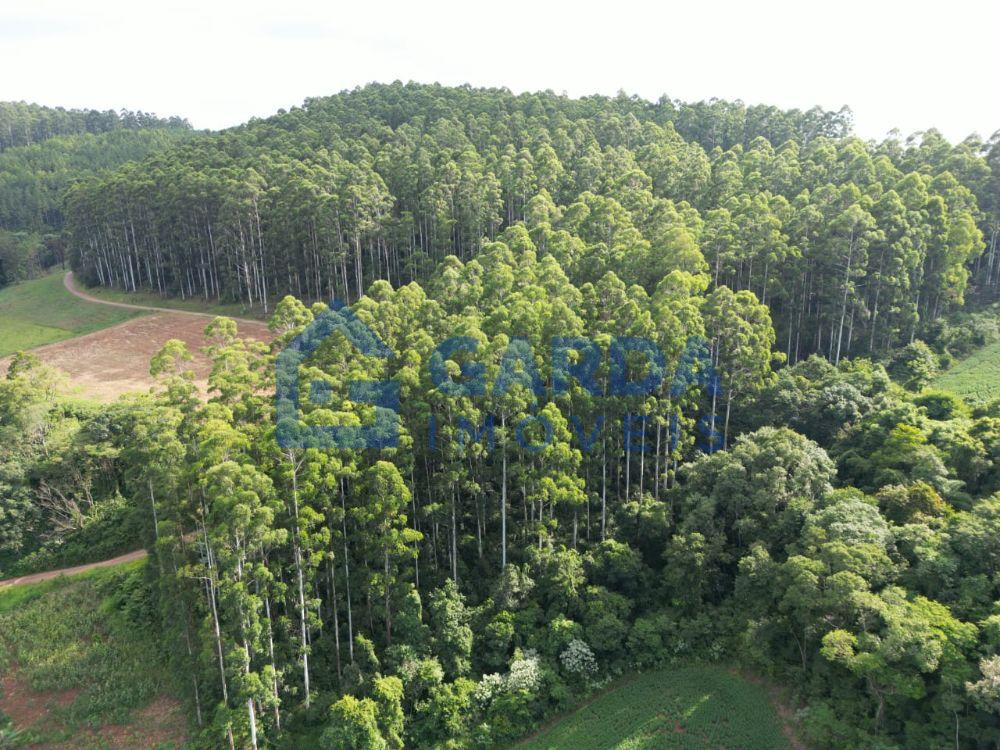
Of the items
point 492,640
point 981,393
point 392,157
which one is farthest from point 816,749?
point 392,157

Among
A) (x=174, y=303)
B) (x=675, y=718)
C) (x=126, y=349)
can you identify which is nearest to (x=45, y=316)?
(x=174, y=303)

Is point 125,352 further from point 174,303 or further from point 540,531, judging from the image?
point 540,531

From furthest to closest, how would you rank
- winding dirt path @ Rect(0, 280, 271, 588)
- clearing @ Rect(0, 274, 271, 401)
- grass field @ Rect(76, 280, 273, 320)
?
1. grass field @ Rect(76, 280, 273, 320)
2. winding dirt path @ Rect(0, 280, 271, 588)
3. clearing @ Rect(0, 274, 271, 401)

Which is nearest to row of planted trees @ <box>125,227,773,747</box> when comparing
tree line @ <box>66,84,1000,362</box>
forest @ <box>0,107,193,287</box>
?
tree line @ <box>66,84,1000,362</box>

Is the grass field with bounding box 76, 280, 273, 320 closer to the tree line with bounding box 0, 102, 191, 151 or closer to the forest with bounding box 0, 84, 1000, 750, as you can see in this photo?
the forest with bounding box 0, 84, 1000, 750

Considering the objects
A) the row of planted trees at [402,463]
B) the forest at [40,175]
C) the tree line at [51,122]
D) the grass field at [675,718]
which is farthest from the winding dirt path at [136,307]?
the tree line at [51,122]

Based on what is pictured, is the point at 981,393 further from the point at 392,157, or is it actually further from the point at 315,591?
the point at 392,157

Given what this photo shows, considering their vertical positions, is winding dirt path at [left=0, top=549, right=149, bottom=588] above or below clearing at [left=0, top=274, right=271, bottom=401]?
below
